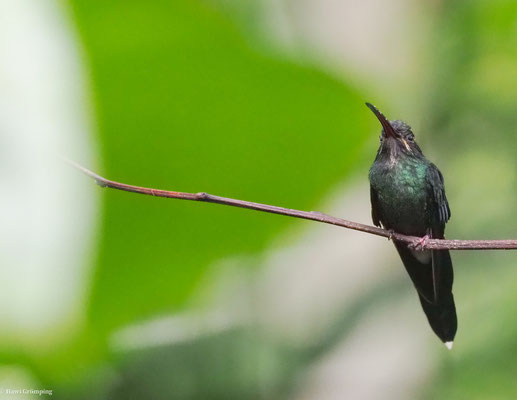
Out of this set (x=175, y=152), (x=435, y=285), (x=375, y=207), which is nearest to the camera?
(x=175, y=152)

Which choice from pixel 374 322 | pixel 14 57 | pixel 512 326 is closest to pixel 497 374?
pixel 512 326

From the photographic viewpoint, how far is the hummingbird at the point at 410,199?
1.37 metres

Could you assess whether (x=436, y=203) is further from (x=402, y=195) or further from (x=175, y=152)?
(x=175, y=152)

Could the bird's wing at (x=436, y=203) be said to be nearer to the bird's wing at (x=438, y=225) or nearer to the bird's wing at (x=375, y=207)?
the bird's wing at (x=438, y=225)

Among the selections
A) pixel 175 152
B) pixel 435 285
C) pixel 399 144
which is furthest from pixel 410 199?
pixel 175 152

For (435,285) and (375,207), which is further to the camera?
(375,207)

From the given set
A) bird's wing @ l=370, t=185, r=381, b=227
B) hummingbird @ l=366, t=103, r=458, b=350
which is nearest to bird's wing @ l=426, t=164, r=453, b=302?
hummingbird @ l=366, t=103, r=458, b=350

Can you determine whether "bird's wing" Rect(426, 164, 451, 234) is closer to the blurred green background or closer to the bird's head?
the bird's head

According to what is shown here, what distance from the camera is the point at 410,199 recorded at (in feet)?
4.80

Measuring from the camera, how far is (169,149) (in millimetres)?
493

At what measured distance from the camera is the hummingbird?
1368 millimetres

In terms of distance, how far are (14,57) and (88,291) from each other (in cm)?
10

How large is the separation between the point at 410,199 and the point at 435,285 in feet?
0.75

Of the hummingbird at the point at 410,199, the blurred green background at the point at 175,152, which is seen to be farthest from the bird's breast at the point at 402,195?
the blurred green background at the point at 175,152
